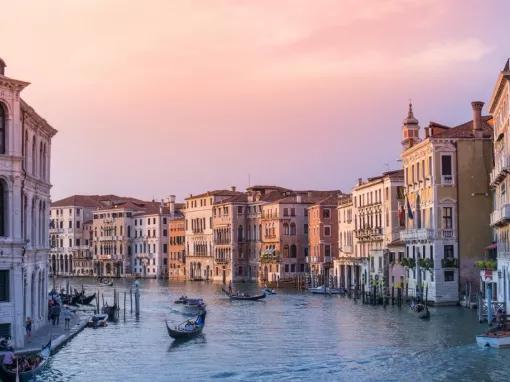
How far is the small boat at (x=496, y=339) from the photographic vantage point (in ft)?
75.2

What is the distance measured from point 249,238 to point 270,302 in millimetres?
29345

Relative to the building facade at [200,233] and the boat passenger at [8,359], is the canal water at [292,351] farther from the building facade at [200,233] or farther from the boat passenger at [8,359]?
the building facade at [200,233]

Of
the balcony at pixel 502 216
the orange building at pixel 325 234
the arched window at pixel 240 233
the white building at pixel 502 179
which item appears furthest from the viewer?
the arched window at pixel 240 233

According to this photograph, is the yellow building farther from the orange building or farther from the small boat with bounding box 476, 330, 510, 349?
the orange building

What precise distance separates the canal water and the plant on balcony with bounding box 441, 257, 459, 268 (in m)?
2.04

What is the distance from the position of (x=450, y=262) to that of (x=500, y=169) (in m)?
7.32

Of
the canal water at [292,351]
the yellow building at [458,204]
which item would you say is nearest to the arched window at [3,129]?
the canal water at [292,351]

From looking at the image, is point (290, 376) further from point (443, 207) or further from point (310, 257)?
point (310, 257)

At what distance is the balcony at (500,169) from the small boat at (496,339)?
6704 mm

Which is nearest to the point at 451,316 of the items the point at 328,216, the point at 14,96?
the point at 14,96

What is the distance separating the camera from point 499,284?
31.9 meters

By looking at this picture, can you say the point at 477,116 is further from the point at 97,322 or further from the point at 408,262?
the point at 97,322

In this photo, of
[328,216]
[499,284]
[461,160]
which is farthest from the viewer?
[328,216]

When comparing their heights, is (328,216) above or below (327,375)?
above
